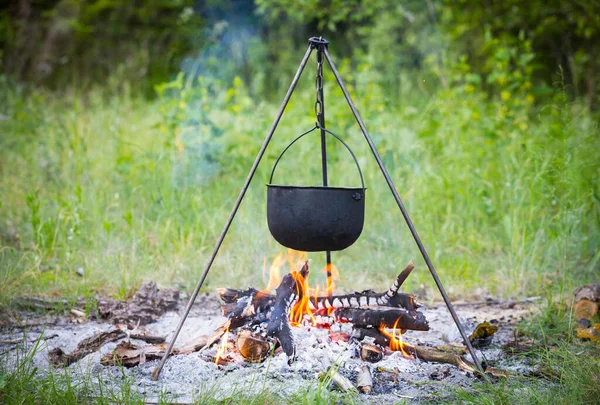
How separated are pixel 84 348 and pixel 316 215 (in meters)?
1.35

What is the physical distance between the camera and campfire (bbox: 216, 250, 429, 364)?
2535mm

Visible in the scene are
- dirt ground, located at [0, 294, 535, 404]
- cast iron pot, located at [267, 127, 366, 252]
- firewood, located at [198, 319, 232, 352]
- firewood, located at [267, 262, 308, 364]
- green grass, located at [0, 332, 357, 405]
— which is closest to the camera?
green grass, located at [0, 332, 357, 405]

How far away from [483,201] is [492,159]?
1.86 feet

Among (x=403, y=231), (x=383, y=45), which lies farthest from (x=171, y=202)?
(x=383, y=45)

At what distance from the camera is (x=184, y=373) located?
94.3 inches

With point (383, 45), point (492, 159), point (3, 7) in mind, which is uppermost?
point (3, 7)

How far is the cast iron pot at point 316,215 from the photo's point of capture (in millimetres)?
2363

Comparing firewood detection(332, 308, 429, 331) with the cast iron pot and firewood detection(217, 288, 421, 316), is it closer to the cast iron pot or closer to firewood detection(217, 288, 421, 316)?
firewood detection(217, 288, 421, 316)

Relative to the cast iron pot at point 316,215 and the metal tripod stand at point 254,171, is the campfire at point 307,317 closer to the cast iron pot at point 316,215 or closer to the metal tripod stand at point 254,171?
the metal tripod stand at point 254,171

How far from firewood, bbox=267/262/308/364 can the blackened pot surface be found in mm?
346

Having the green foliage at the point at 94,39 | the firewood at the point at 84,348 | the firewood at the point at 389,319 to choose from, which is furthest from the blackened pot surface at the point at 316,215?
the green foliage at the point at 94,39

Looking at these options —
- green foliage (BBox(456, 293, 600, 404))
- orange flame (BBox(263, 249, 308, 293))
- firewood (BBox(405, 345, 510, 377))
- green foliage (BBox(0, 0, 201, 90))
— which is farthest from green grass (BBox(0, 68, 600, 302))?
green foliage (BBox(0, 0, 201, 90))

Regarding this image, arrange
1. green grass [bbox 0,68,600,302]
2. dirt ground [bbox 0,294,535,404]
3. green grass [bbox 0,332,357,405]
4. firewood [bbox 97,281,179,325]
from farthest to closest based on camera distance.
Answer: green grass [bbox 0,68,600,302] → firewood [bbox 97,281,179,325] → dirt ground [bbox 0,294,535,404] → green grass [bbox 0,332,357,405]

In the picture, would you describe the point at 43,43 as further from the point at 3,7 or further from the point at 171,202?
the point at 171,202
